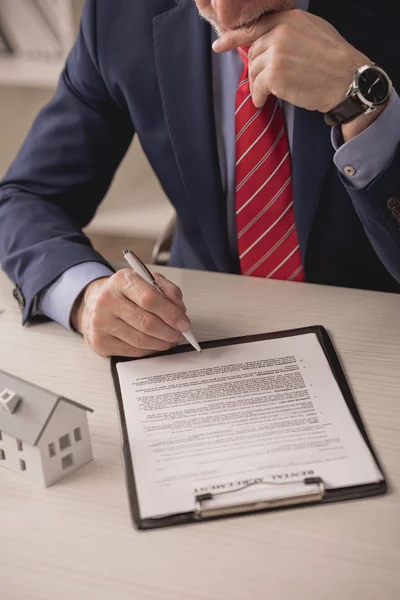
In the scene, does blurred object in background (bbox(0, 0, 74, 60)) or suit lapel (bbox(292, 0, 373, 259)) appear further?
blurred object in background (bbox(0, 0, 74, 60))

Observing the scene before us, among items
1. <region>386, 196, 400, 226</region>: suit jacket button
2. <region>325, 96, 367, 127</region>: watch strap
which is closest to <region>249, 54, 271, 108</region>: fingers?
<region>325, 96, 367, 127</region>: watch strap

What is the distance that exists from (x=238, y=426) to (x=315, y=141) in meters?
0.59

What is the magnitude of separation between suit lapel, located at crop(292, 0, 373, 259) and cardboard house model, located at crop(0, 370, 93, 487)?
644 mm

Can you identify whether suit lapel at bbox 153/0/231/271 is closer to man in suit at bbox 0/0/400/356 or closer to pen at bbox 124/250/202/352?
man in suit at bbox 0/0/400/356

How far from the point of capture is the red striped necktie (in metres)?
1.47

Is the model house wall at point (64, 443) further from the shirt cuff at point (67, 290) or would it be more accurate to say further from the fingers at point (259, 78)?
the fingers at point (259, 78)

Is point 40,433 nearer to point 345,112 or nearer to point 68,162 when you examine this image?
point 345,112

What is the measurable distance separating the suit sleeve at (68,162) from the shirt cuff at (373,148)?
51cm

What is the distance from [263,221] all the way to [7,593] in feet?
2.90

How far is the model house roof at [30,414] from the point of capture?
38.8 inches

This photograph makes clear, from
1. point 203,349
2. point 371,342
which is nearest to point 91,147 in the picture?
point 203,349

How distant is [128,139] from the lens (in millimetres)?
1740

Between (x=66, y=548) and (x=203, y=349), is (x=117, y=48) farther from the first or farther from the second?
(x=66, y=548)

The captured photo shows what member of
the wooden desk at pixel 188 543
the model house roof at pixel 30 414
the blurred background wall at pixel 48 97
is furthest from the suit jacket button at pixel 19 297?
the blurred background wall at pixel 48 97
